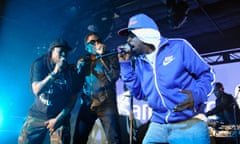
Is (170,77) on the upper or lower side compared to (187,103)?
upper

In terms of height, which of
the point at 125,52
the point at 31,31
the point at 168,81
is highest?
the point at 31,31

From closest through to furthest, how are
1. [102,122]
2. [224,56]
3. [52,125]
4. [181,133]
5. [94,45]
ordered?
[181,133]
[52,125]
[102,122]
[94,45]
[224,56]

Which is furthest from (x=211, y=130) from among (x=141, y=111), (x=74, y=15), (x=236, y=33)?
(x=74, y=15)

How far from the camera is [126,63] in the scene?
238 cm

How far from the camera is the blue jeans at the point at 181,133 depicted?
1911mm

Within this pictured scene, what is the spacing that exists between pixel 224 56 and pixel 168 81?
199 inches

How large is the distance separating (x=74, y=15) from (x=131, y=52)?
9.97 ft

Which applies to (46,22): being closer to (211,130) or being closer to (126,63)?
(126,63)

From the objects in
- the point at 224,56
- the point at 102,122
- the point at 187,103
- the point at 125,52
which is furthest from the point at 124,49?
the point at 224,56

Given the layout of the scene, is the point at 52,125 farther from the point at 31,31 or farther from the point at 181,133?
the point at 31,31

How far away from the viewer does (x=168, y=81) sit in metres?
2.06

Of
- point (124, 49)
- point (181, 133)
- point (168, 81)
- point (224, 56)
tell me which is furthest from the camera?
point (224, 56)

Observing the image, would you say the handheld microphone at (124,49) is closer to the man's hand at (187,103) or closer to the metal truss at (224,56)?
the man's hand at (187,103)

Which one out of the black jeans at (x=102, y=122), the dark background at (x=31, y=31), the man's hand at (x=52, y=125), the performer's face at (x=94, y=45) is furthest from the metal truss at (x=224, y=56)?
the man's hand at (x=52, y=125)
